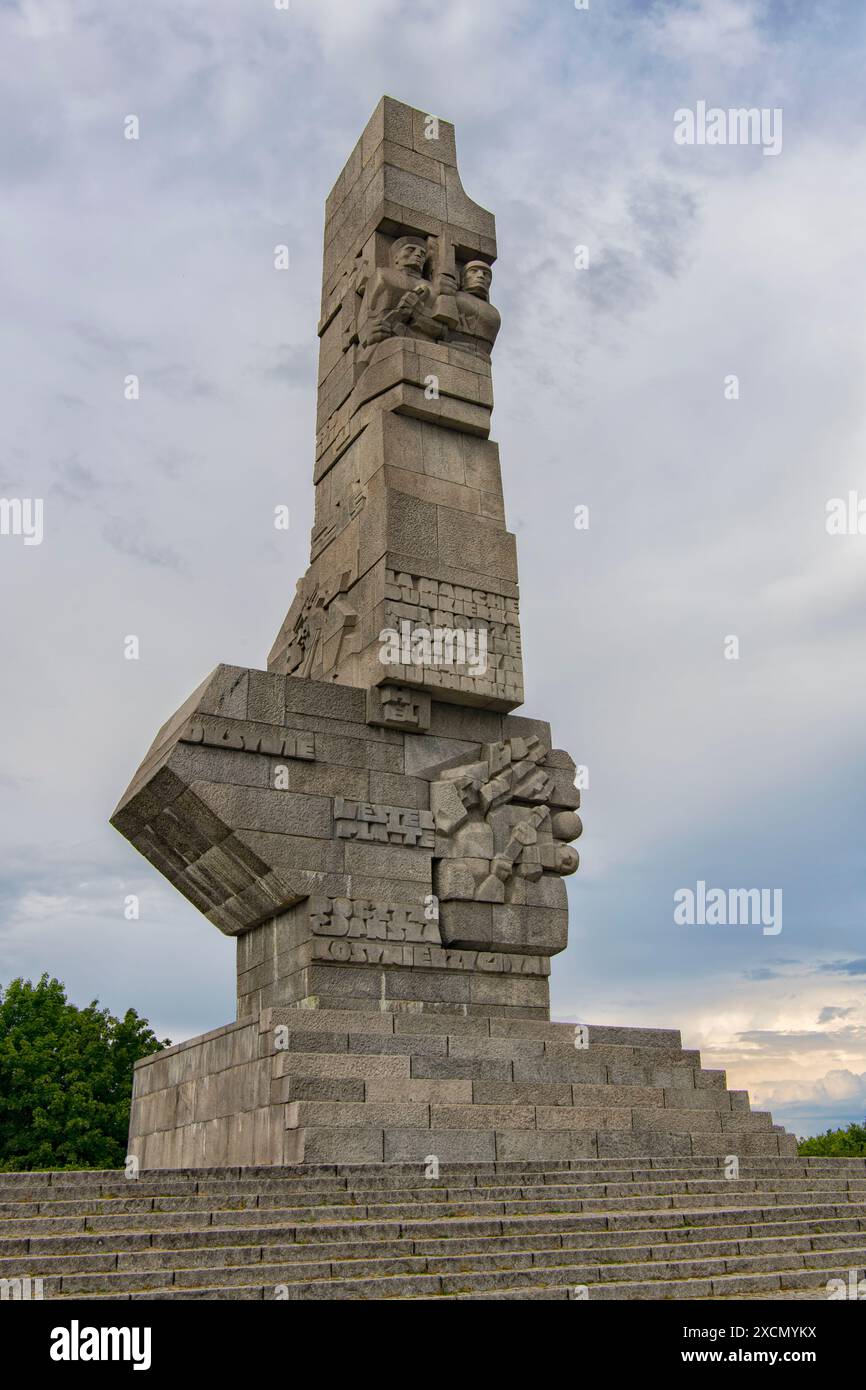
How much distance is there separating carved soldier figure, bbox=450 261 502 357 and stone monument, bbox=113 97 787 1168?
0.13 ft

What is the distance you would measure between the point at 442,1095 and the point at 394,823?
310 centimetres

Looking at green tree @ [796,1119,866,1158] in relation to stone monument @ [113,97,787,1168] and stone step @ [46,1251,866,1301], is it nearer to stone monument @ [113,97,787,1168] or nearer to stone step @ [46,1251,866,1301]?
stone monument @ [113,97,787,1168]

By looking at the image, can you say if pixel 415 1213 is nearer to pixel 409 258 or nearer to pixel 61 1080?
pixel 409 258

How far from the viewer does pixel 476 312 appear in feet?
52.5

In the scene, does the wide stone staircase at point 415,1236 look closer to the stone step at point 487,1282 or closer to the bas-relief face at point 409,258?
the stone step at point 487,1282

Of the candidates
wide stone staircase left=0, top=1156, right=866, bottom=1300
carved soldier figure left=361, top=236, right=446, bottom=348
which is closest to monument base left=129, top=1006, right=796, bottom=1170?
wide stone staircase left=0, top=1156, right=866, bottom=1300

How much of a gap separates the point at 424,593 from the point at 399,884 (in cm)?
Answer: 335

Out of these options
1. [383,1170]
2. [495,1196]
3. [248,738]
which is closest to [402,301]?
[248,738]

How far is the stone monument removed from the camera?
425 inches

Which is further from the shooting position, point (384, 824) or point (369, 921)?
point (384, 824)
